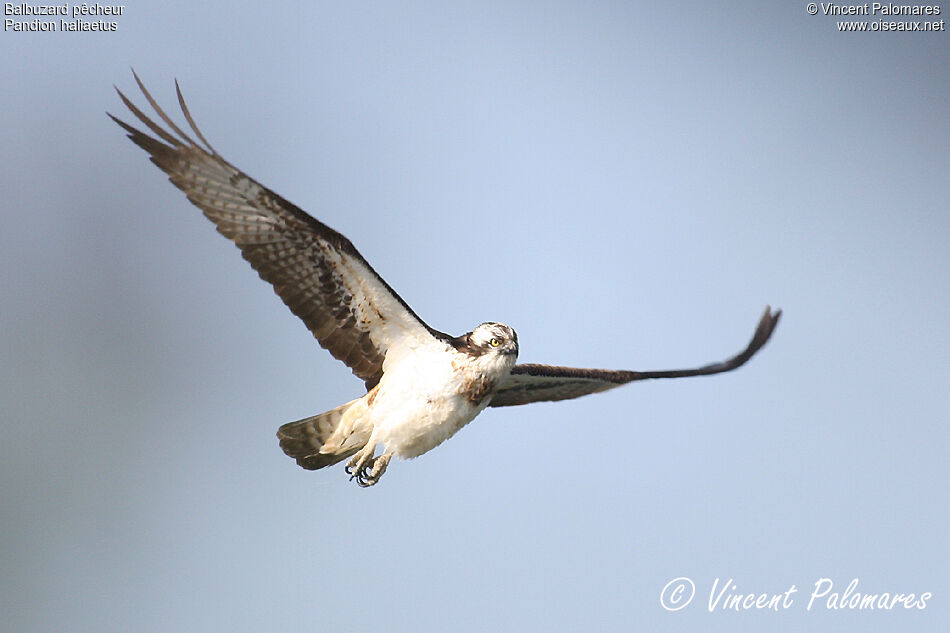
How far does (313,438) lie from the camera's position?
352 inches

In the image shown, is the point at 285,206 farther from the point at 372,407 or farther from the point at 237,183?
the point at 372,407

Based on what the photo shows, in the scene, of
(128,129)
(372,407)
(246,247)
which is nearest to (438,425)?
(372,407)

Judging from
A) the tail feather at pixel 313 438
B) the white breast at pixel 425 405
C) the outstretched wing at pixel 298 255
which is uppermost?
the outstretched wing at pixel 298 255

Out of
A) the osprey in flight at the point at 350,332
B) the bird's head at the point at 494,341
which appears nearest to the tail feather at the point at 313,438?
the osprey in flight at the point at 350,332

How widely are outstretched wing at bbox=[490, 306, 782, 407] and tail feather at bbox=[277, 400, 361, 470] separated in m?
1.23

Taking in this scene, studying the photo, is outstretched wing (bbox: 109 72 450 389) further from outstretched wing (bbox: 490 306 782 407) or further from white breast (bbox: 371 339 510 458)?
outstretched wing (bbox: 490 306 782 407)

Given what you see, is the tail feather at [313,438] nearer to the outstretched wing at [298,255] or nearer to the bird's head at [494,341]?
the outstretched wing at [298,255]

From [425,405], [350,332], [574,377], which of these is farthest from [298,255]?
[574,377]

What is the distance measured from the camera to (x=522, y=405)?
31.7 feet

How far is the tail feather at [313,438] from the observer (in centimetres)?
887

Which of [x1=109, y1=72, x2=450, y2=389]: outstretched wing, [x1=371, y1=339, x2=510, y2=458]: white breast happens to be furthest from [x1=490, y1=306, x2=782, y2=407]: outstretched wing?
[x1=109, y1=72, x2=450, y2=389]: outstretched wing

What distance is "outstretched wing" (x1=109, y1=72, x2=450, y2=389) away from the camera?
27.1ft

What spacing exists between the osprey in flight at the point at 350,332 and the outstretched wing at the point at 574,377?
23 centimetres

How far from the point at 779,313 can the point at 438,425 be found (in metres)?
2.95
